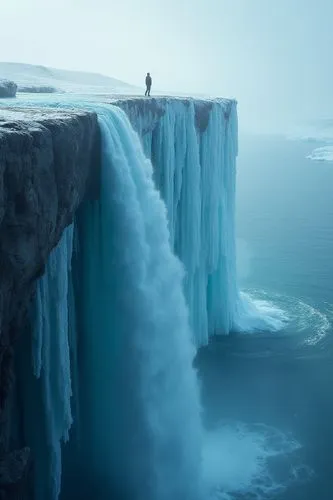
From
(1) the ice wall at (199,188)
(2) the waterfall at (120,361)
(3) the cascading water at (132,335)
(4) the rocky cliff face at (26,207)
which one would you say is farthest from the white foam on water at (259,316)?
(4) the rocky cliff face at (26,207)

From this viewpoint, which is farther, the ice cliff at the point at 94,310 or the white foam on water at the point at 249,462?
the white foam on water at the point at 249,462

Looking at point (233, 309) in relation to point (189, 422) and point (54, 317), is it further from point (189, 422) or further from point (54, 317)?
point (54, 317)

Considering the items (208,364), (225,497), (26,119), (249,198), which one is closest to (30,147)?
(26,119)

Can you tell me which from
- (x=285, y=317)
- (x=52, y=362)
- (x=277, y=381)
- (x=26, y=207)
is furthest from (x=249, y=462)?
(x=26, y=207)

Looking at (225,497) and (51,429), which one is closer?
(51,429)

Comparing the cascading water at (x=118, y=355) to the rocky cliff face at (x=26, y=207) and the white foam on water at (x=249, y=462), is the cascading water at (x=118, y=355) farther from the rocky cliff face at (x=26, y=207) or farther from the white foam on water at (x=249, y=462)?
the rocky cliff face at (x=26, y=207)

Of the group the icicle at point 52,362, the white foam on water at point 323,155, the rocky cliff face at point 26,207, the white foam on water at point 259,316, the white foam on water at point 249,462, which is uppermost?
the rocky cliff face at point 26,207

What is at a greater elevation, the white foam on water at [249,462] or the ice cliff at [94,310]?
the ice cliff at [94,310]
